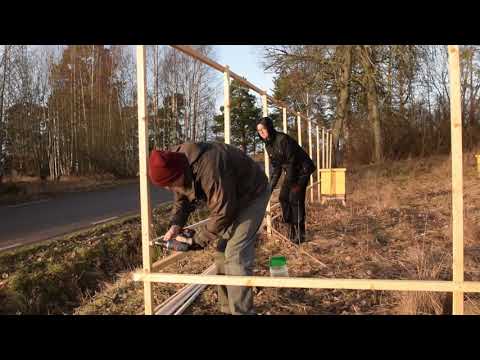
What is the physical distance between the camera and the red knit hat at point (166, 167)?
2561mm

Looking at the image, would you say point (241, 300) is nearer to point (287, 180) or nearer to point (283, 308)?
point (283, 308)

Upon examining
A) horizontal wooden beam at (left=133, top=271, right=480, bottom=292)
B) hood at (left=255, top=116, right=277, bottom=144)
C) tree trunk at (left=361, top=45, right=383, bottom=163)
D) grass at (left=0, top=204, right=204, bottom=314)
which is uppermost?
tree trunk at (left=361, top=45, right=383, bottom=163)

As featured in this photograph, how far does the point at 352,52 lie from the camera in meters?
17.8

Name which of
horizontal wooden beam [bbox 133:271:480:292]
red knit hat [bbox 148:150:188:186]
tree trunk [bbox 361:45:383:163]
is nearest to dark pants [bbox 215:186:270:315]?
horizontal wooden beam [bbox 133:271:480:292]

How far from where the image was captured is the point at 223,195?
8.70 ft

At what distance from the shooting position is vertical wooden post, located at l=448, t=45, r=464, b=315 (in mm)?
2660

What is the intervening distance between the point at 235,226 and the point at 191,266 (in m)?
2.17

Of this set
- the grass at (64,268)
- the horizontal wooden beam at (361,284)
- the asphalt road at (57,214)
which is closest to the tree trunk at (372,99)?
the asphalt road at (57,214)

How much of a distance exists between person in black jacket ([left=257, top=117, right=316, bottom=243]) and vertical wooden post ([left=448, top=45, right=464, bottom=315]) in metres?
2.89

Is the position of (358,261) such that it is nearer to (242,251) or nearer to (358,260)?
(358,260)

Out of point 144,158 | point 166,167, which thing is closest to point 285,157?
point 144,158

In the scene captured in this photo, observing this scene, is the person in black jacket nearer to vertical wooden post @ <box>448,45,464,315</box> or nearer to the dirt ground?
the dirt ground

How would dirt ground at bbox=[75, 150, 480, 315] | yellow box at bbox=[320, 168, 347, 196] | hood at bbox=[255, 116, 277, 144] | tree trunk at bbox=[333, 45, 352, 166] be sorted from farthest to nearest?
tree trunk at bbox=[333, 45, 352, 166] < yellow box at bbox=[320, 168, 347, 196] < hood at bbox=[255, 116, 277, 144] < dirt ground at bbox=[75, 150, 480, 315]

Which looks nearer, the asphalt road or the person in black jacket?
the person in black jacket
